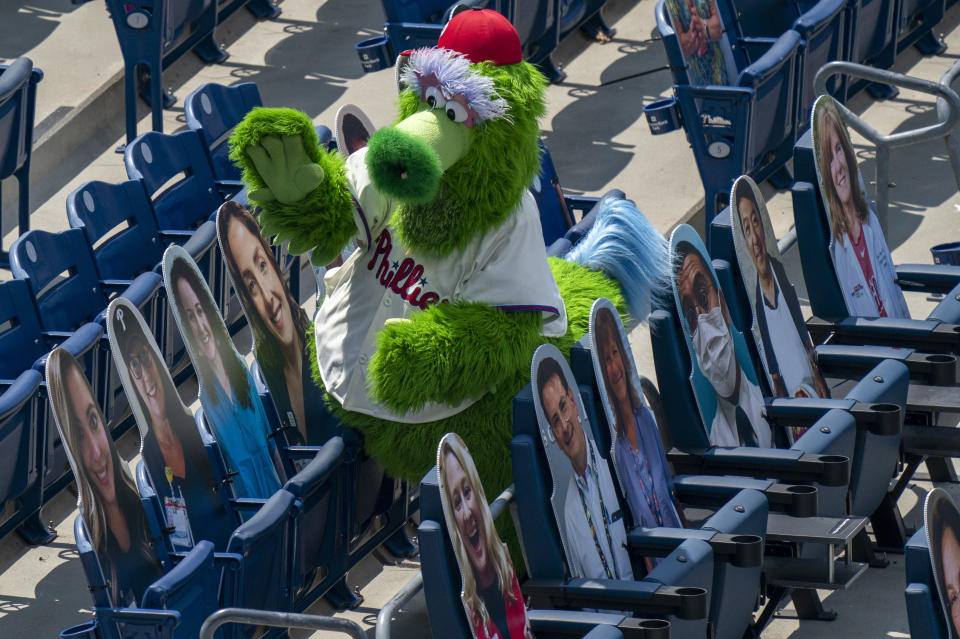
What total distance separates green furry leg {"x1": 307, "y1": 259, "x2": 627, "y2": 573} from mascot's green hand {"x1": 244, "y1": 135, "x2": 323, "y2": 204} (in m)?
0.58

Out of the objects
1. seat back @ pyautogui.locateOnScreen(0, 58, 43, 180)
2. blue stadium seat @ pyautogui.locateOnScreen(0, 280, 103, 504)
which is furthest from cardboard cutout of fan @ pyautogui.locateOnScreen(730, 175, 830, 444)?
seat back @ pyautogui.locateOnScreen(0, 58, 43, 180)

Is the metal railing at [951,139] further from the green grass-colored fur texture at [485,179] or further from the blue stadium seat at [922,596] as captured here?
the blue stadium seat at [922,596]

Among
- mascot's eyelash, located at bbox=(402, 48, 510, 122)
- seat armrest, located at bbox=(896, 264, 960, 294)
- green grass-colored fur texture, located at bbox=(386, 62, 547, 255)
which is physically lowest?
seat armrest, located at bbox=(896, 264, 960, 294)

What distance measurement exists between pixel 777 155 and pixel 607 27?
68.1 inches

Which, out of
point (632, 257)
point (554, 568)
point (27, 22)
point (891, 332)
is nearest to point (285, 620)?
point (554, 568)

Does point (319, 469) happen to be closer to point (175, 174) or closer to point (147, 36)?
point (175, 174)

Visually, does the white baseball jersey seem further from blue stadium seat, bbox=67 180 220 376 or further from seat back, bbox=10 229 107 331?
seat back, bbox=10 229 107 331

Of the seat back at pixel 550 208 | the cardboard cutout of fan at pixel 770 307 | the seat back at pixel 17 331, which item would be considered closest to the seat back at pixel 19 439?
the seat back at pixel 17 331

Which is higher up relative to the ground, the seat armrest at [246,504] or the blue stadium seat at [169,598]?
the blue stadium seat at [169,598]

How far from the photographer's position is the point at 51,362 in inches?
144

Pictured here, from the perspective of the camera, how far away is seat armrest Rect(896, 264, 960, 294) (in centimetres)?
505

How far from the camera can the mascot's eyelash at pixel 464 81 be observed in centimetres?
385

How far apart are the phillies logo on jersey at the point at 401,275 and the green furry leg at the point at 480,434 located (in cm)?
28

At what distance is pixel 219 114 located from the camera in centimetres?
606
